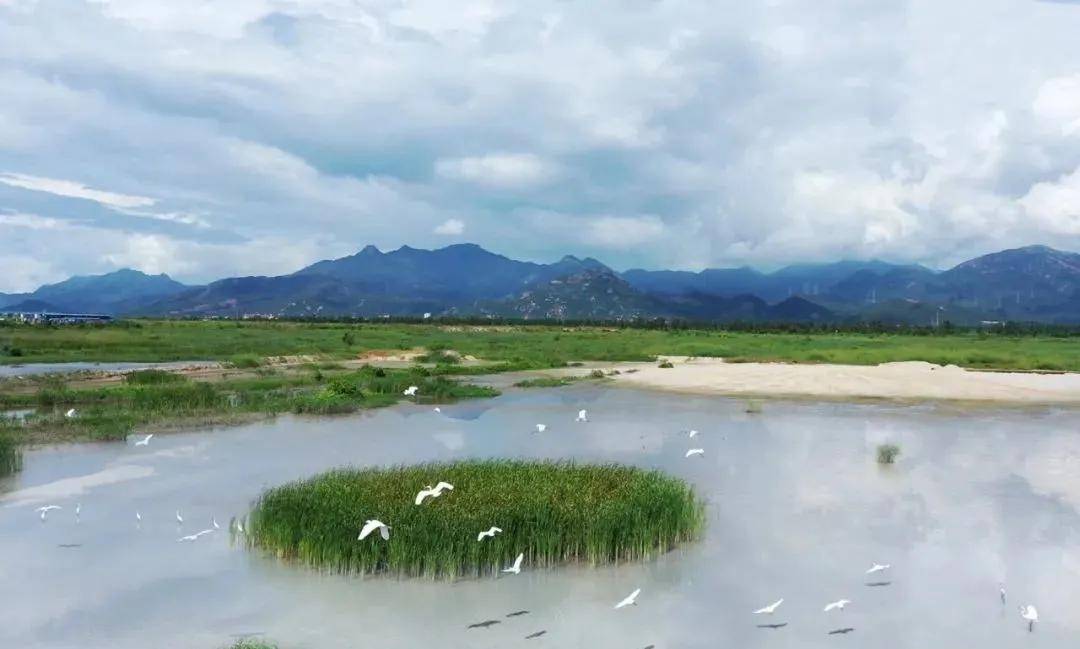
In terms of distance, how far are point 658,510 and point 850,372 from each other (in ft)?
147

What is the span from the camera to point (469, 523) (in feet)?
49.7

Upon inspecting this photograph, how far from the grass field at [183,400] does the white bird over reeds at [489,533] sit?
1584 cm

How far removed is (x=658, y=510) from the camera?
17.0 metres

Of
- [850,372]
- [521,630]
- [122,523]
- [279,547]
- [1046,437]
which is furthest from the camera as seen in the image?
[850,372]

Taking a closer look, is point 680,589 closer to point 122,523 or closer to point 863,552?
point 863,552

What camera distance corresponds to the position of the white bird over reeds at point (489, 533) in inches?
570

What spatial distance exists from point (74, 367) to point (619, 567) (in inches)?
1962

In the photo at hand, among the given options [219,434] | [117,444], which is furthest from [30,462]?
[219,434]

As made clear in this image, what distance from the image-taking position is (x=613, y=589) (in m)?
14.5

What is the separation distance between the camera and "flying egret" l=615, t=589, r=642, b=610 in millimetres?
13203

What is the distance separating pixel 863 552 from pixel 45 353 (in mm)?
64125

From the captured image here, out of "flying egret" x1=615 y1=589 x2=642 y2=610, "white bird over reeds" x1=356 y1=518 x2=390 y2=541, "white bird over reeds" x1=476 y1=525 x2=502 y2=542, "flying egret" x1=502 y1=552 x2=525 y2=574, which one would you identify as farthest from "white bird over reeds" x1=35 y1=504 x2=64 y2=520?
"flying egret" x1=615 y1=589 x2=642 y2=610

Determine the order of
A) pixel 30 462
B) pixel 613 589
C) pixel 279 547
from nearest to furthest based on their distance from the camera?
pixel 613 589, pixel 279 547, pixel 30 462

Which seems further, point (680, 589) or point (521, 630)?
point (680, 589)
